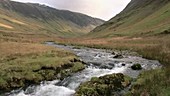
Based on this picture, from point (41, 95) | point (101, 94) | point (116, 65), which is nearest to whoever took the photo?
point (101, 94)

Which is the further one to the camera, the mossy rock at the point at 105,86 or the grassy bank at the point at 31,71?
the grassy bank at the point at 31,71

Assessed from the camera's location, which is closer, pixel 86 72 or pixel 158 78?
pixel 158 78

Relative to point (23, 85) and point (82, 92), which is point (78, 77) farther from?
point (82, 92)

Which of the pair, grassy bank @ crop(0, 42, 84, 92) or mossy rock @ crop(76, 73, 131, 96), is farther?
grassy bank @ crop(0, 42, 84, 92)

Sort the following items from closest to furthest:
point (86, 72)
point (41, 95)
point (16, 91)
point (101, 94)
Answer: point (101, 94) → point (41, 95) → point (16, 91) → point (86, 72)

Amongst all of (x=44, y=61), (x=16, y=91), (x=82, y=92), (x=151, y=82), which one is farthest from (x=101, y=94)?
(x=44, y=61)

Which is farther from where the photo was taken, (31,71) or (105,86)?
(31,71)

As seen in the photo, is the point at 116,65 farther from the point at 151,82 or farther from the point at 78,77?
the point at 151,82

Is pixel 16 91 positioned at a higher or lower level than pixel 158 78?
lower

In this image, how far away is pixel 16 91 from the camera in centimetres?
2853

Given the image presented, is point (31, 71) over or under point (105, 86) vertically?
over

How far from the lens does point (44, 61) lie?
38250 mm

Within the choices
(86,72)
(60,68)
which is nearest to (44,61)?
(60,68)

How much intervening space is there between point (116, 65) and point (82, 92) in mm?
20838
